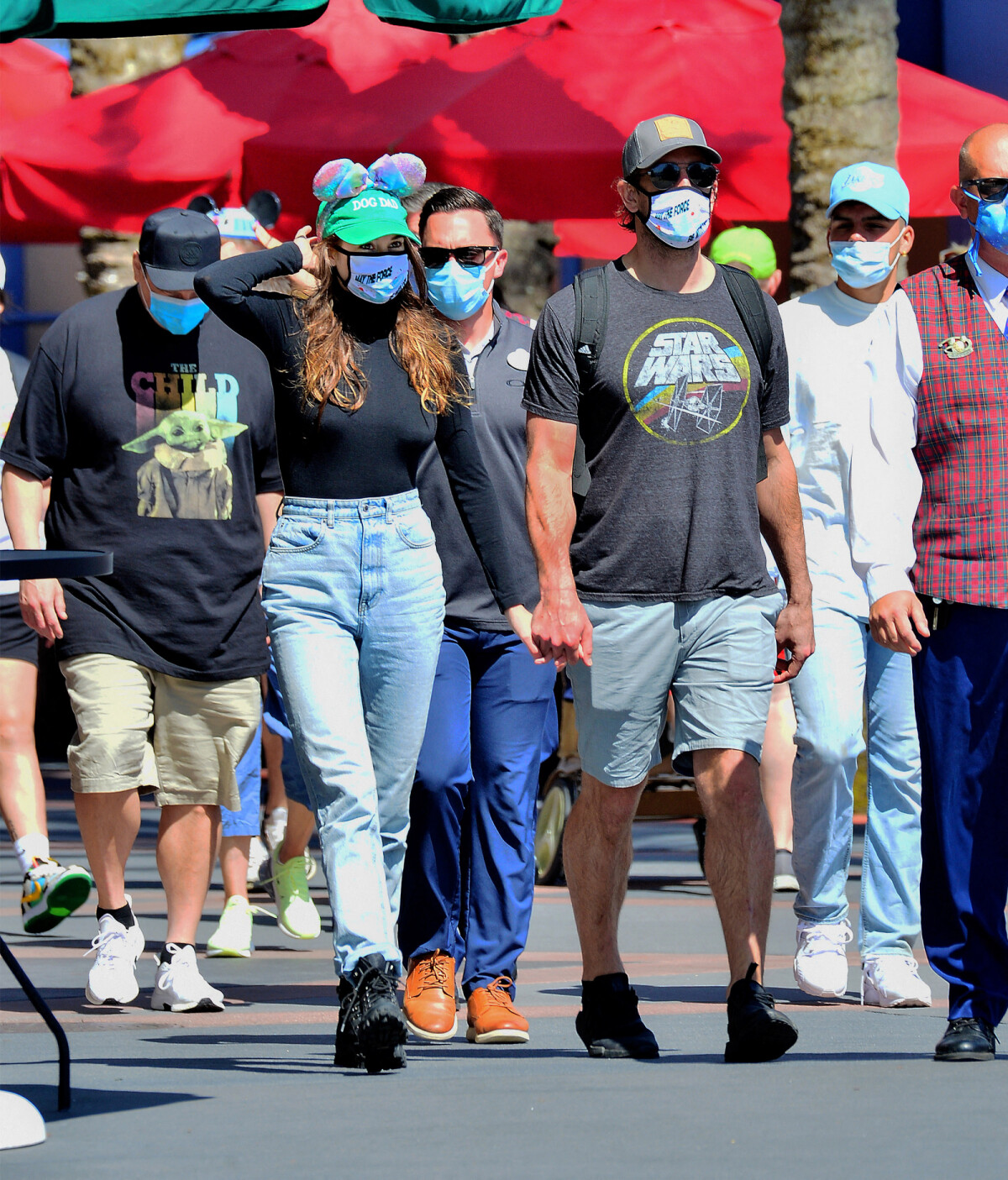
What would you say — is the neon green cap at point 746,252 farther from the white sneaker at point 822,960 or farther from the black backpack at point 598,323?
the black backpack at point 598,323

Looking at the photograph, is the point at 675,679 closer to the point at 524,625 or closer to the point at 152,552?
the point at 524,625

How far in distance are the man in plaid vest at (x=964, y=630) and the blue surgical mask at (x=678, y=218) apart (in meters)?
0.55

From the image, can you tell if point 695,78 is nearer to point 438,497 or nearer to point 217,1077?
point 438,497

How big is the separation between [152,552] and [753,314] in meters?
1.93

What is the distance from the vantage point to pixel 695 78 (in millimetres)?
13047

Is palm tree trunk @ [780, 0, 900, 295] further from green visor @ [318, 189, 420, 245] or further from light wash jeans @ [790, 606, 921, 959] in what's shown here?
green visor @ [318, 189, 420, 245]

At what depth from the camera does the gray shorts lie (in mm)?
5641

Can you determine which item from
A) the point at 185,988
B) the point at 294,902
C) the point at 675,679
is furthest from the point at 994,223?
the point at 294,902

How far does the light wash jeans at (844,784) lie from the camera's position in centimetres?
692

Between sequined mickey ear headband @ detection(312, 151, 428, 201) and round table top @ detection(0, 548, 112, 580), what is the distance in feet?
4.66

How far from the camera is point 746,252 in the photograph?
9.62 metres

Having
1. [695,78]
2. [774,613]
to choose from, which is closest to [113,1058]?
[774,613]

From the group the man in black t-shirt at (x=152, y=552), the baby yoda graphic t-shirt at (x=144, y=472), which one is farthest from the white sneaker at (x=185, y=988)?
the baby yoda graphic t-shirt at (x=144, y=472)

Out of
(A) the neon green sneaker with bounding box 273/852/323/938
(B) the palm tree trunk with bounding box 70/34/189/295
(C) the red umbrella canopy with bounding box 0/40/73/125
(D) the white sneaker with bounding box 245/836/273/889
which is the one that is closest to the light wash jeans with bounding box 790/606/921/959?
(A) the neon green sneaker with bounding box 273/852/323/938
